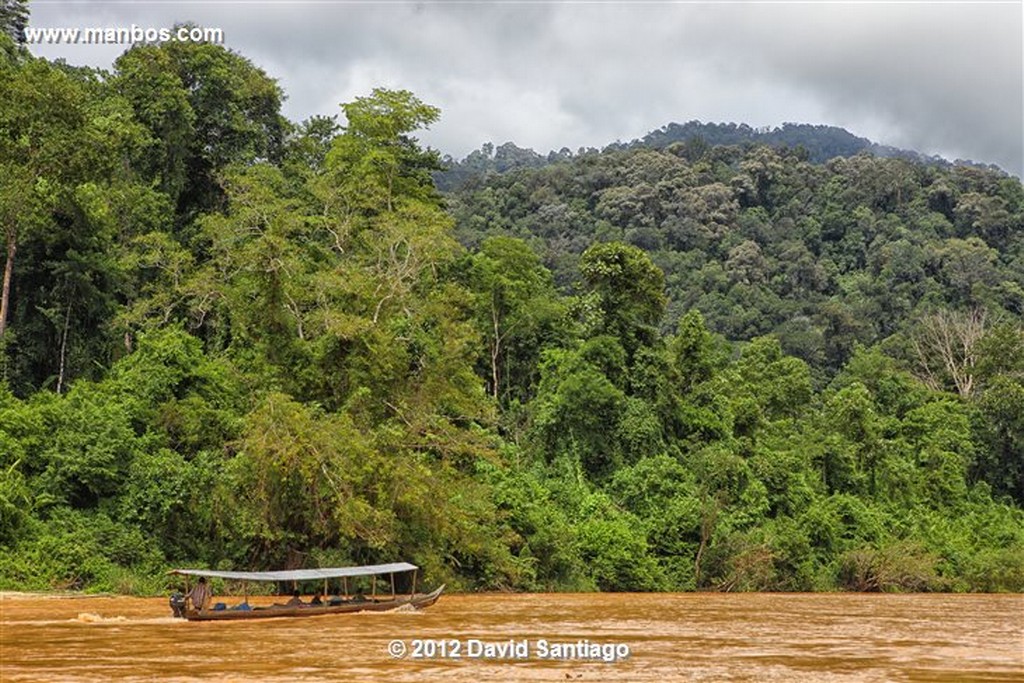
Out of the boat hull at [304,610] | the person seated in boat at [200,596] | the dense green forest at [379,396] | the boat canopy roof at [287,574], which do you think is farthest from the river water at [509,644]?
the dense green forest at [379,396]

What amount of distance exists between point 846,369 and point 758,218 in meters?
27.4

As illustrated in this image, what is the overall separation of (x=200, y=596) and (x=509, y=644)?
19.2 ft

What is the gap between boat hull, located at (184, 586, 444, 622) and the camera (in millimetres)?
18469

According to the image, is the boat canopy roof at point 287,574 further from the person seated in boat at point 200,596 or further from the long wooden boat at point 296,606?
the person seated in boat at point 200,596

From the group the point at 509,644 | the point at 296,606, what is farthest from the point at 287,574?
the point at 509,644

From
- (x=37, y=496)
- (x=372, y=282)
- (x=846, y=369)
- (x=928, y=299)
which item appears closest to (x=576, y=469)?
(x=372, y=282)

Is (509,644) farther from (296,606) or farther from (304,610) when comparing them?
(296,606)

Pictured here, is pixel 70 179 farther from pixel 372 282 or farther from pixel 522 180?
pixel 522 180

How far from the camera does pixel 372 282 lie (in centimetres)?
2911

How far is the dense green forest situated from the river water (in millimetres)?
3550

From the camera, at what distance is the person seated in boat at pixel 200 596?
60.6ft

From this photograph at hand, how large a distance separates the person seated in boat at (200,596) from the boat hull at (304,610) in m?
0.11

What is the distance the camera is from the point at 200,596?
18.5 meters

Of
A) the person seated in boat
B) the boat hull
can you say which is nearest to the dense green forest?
the boat hull
